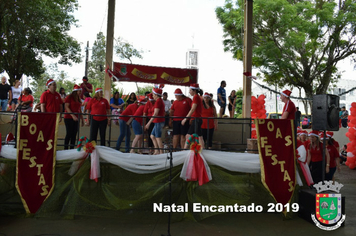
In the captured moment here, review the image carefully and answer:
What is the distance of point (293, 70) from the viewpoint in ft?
78.7

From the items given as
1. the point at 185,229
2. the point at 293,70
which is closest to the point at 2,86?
the point at 185,229

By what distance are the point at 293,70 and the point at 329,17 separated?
13.4 feet

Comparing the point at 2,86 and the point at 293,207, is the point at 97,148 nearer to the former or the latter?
the point at 293,207

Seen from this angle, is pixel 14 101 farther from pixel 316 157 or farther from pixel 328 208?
pixel 328 208

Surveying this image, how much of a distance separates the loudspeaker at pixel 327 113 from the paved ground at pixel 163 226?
78.0 inches

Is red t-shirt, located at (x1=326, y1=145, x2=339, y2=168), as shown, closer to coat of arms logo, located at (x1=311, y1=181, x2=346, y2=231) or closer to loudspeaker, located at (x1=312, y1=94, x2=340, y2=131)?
loudspeaker, located at (x1=312, y1=94, x2=340, y2=131)

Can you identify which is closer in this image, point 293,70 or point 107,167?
point 107,167

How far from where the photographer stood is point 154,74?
12.2 meters

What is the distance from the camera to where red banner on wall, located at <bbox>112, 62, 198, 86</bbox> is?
11.9 meters

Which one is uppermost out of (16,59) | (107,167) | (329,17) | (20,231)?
(329,17)

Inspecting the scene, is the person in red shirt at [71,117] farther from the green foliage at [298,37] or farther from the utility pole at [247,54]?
the green foliage at [298,37]

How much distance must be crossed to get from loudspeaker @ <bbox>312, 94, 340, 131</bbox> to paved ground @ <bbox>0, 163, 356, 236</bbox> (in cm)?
198

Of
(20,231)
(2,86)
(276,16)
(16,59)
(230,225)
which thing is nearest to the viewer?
(20,231)

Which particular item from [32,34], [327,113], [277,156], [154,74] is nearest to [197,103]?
[277,156]
